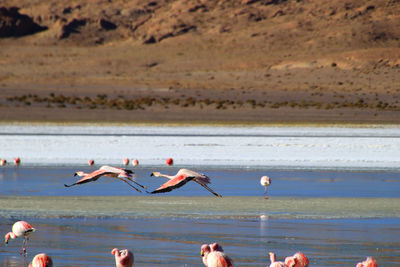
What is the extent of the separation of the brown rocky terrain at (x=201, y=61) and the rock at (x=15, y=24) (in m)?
0.13

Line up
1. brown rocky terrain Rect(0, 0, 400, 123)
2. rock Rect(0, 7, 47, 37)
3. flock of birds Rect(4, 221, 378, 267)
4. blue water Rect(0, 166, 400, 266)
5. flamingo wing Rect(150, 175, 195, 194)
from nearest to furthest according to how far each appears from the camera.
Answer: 1. flock of birds Rect(4, 221, 378, 267)
2. flamingo wing Rect(150, 175, 195, 194)
3. blue water Rect(0, 166, 400, 266)
4. brown rocky terrain Rect(0, 0, 400, 123)
5. rock Rect(0, 7, 47, 37)

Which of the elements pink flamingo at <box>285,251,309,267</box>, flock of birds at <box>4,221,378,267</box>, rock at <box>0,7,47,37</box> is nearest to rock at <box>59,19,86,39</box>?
rock at <box>0,7,47,37</box>

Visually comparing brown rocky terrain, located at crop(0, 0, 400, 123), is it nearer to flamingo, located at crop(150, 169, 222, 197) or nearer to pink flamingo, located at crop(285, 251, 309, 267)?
flamingo, located at crop(150, 169, 222, 197)

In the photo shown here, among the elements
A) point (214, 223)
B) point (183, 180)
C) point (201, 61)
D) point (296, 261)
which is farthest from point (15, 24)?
point (296, 261)

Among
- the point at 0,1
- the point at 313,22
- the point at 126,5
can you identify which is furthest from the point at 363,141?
the point at 0,1

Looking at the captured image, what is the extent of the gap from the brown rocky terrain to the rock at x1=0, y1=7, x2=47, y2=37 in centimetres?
13

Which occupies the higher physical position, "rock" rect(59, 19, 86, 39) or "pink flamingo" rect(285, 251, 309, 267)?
"rock" rect(59, 19, 86, 39)

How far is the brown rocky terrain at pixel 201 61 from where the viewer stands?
56.7m

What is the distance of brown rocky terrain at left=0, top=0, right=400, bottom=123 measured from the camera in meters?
56.7

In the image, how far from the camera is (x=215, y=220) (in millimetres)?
14820

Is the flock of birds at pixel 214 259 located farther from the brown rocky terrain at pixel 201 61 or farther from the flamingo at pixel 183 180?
the brown rocky terrain at pixel 201 61

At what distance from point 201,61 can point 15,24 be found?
32319 millimetres

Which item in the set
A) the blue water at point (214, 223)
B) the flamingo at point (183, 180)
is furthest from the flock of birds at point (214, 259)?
the blue water at point (214, 223)

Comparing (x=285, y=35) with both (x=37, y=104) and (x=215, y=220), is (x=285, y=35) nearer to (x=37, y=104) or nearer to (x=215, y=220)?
(x=37, y=104)
